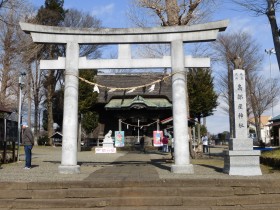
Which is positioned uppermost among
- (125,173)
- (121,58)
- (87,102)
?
(87,102)

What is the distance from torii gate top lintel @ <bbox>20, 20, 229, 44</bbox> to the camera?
1216 centimetres

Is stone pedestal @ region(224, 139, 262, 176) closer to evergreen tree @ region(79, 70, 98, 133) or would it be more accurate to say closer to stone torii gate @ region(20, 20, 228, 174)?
stone torii gate @ region(20, 20, 228, 174)

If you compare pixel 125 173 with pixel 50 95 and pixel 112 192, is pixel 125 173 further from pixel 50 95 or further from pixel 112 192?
pixel 50 95

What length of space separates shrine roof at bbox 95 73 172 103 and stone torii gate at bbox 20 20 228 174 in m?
23.1

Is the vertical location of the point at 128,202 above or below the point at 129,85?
below

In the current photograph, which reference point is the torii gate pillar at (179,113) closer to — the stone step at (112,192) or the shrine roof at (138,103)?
the stone step at (112,192)

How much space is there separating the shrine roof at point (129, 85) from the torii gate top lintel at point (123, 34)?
907 inches

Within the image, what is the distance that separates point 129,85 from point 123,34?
25.7 metres

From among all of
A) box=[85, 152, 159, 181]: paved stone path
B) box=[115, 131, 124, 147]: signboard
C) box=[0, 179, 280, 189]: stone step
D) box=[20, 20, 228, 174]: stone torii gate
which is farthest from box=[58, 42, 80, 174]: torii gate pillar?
box=[115, 131, 124, 147]: signboard

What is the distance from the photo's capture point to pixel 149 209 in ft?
24.4

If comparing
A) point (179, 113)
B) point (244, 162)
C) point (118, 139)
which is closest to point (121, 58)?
point (179, 113)

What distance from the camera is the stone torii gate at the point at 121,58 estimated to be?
468 inches

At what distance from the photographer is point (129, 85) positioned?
38.0 metres

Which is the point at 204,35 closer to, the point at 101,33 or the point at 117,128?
the point at 101,33
